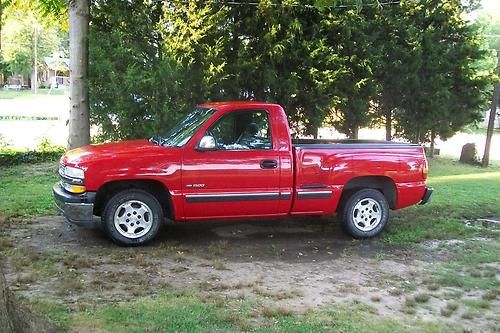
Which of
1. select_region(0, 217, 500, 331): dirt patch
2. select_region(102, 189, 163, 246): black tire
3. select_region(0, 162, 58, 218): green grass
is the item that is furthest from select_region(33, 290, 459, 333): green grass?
select_region(0, 162, 58, 218): green grass

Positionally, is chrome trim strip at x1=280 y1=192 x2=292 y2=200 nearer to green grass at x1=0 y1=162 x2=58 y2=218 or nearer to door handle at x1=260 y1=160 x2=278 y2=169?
door handle at x1=260 y1=160 x2=278 y2=169

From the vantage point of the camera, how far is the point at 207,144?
6918mm

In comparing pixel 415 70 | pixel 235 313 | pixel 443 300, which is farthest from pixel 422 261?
pixel 415 70

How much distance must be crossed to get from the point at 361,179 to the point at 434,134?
37.3ft

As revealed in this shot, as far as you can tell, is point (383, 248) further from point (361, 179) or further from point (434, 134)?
point (434, 134)

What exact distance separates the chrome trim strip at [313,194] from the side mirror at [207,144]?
130 centimetres

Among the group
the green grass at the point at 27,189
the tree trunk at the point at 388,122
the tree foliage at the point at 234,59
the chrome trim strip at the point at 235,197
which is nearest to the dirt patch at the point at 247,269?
the chrome trim strip at the point at 235,197

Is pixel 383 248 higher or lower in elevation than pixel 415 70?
lower

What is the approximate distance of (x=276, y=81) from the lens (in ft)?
42.0

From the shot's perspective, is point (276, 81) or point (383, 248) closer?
point (383, 248)

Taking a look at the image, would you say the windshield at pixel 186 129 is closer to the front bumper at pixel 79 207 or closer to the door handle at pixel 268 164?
the door handle at pixel 268 164

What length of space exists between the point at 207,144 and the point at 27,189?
5.26 m

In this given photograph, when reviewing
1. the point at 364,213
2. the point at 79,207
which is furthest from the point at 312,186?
the point at 79,207

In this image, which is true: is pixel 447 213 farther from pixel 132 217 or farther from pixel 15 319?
pixel 15 319
